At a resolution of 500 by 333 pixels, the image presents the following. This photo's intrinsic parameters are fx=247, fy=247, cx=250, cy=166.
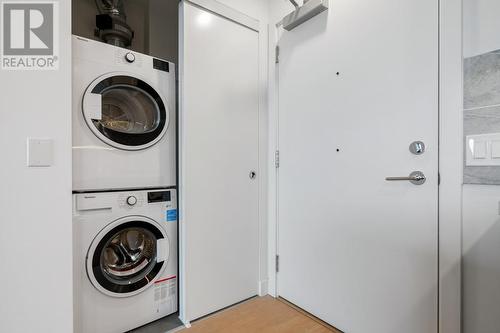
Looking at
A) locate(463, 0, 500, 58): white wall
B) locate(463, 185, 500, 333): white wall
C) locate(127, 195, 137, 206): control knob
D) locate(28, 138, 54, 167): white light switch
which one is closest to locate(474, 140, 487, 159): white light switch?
locate(463, 185, 500, 333): white wall

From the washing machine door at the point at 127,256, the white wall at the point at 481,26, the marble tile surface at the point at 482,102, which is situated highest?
the white wall at the point at 481,26

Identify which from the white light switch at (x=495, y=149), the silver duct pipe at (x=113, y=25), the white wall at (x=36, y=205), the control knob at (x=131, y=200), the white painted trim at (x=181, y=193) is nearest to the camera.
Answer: the white light switch at (x=495, y=149)

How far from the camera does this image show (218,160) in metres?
1.72

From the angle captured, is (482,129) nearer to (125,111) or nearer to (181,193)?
(181,193)

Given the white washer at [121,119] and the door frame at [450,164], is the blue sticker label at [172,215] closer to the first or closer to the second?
the white washer at [121,119]

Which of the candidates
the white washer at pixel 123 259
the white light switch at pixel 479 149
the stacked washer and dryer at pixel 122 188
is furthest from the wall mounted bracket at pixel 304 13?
the white washer at pixel 123 259

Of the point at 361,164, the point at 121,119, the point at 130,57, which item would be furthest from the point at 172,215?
the point at 361,164

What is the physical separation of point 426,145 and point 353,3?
2.94 ft

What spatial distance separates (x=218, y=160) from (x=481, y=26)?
145cm

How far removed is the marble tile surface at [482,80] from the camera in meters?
0.95

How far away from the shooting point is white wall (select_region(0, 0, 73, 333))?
3.49 feet

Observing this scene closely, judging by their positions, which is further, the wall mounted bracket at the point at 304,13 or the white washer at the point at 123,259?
the wall mounted bracket at the point at 304,13

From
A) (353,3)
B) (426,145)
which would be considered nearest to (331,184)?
(426,145)

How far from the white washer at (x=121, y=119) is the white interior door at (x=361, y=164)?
2.78ft
